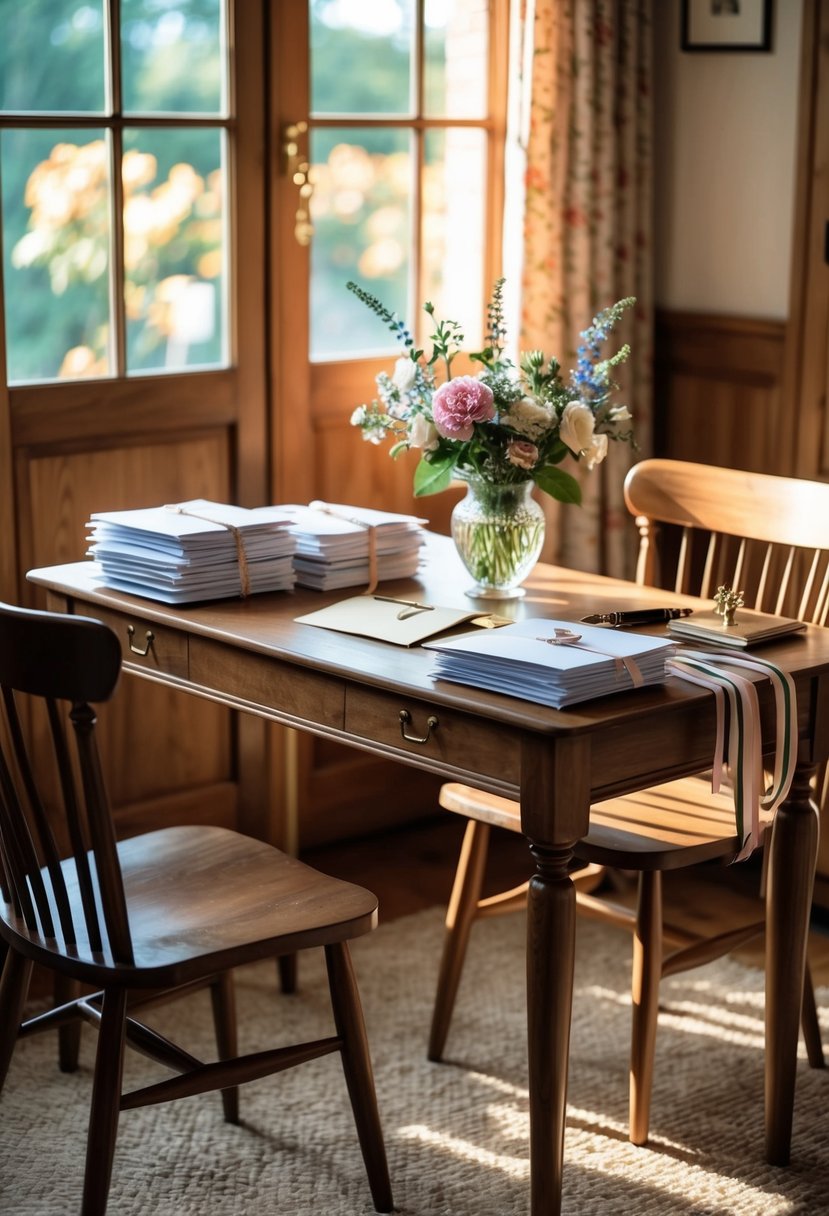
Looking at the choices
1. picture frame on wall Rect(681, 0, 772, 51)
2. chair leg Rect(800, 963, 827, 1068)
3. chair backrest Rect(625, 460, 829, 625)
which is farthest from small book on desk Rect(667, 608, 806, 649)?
picture frame on wall Rect(681, 0, 772, 51)

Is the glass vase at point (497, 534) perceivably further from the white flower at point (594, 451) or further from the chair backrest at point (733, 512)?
the chair backrest at point (733, 512)

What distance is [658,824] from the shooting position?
241 cm

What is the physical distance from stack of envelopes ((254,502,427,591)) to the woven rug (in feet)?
2.70

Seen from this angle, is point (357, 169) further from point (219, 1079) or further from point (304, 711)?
point (219, 1079)

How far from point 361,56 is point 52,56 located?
680 millimetres

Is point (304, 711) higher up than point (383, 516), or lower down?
lower down

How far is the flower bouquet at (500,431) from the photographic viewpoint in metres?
2.36

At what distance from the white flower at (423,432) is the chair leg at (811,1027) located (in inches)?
42.6

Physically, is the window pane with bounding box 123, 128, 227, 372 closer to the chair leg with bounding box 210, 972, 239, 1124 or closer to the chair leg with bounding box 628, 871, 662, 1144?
the chair leg with bounding box 210, 972, 239, 1124

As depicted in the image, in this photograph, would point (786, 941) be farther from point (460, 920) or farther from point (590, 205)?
point (590, 205)

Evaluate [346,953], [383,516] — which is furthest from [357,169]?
[346,953]

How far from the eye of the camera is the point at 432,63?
11.1 ft

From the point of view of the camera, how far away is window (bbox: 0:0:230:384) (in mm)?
2850

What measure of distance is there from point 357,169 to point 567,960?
1.89 m
